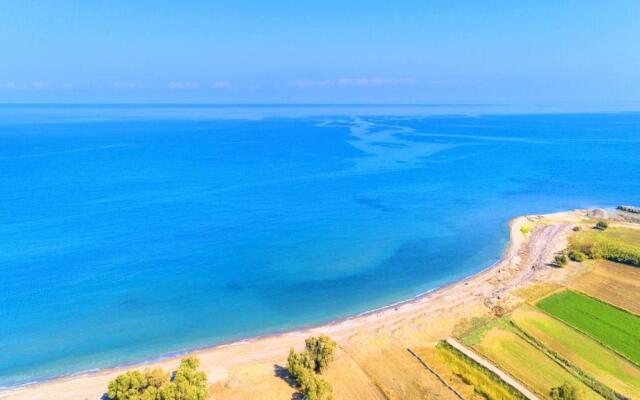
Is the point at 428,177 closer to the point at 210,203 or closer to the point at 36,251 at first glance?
the point at 210,203

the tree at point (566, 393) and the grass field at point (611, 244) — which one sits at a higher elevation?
the tree at point (566, 393)

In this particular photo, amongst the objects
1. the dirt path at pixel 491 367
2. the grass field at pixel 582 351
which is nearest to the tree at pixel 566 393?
the dirt path at pixel 491 367

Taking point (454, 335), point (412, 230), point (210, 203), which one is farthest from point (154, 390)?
point (210, 203)

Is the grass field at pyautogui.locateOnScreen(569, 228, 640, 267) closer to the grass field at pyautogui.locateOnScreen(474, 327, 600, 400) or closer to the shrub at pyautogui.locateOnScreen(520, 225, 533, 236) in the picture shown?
the shrub at pyautogui.locateOnScreen(520, 225, 533, 236)

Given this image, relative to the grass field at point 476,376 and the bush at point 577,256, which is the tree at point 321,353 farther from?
the bush at point 577,256

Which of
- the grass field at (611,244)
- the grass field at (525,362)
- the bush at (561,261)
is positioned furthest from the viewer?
the grass field at (611,244)

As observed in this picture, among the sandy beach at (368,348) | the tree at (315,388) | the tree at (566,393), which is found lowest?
the sandy beach at (368,348)

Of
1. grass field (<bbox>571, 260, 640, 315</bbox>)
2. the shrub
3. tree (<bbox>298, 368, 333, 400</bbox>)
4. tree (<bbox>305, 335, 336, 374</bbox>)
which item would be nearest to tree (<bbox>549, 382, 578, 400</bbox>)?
tree (<bbox>298, 368, 333, 400</bbox>)
